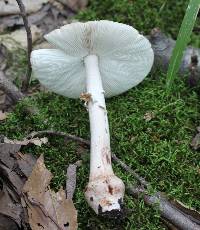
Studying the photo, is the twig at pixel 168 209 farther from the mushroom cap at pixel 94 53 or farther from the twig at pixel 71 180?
the mushroom cap at pixel 94 53

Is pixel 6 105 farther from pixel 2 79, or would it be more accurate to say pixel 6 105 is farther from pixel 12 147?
pixel 12 147

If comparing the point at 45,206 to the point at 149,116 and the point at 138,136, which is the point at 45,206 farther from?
the point at 149,116

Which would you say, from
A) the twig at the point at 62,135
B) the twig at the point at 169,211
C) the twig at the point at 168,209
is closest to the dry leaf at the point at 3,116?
the twig at the point at 62,135

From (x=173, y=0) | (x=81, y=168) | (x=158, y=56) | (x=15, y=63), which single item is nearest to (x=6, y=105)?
(x=15, y=63)

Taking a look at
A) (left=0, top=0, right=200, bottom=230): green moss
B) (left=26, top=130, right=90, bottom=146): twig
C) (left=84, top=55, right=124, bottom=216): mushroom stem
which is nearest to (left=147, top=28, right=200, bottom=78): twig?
(left=0, top=0, right=200, bottom=230): green moss

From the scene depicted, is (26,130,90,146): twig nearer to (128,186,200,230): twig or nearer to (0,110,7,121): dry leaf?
(0,110,7,121): dry leaf
